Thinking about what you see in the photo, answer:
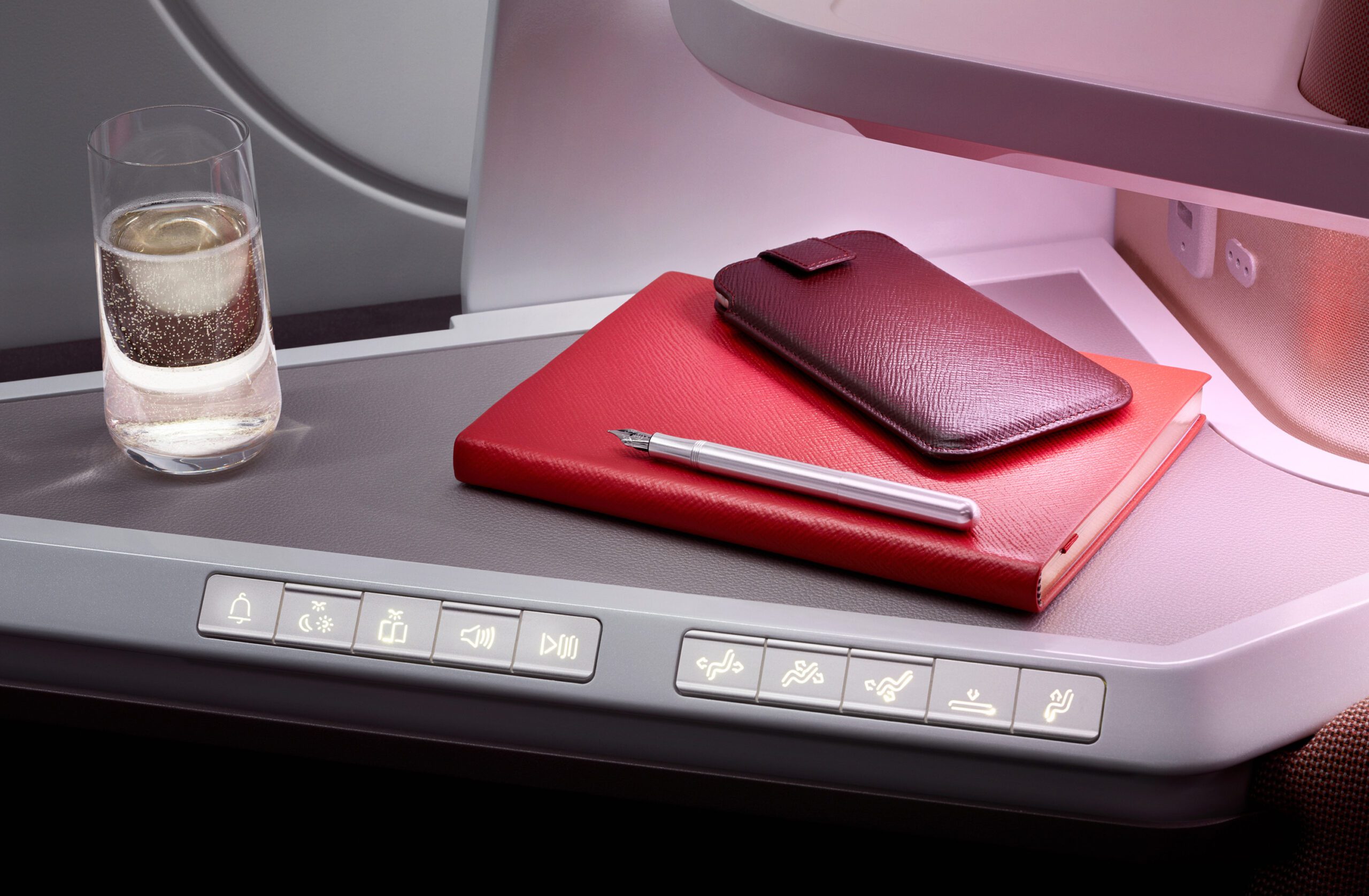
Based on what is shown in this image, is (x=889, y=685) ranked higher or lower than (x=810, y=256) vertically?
lower

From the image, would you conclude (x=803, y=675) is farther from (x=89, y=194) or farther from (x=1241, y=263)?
(x=89, y=194)

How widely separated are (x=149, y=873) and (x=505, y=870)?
7.2 inches

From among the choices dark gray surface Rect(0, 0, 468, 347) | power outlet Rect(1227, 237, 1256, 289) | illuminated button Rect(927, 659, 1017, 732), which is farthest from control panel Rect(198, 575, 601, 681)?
dark gray surface Rect(0, 0, 468, 347)

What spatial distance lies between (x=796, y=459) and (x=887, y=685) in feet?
0.34

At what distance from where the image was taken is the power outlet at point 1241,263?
0.55 meters

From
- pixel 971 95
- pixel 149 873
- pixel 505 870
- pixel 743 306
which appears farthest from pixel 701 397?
pixel 149 873

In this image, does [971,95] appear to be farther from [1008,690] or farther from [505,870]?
[505,870]

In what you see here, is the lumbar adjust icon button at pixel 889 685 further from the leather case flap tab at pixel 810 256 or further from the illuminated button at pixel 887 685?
the leather case flap tab at pixel 810 256

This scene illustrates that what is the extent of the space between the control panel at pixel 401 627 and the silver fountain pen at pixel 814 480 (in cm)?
8

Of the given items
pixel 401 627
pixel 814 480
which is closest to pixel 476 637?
pixel 401 627

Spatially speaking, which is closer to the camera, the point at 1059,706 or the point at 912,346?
the point at 1059,706

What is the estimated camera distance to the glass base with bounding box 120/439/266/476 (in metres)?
0.49

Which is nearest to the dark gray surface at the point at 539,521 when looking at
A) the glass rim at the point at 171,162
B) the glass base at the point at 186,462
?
the glass base at the point at 186,462

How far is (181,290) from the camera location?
1.50 feet
